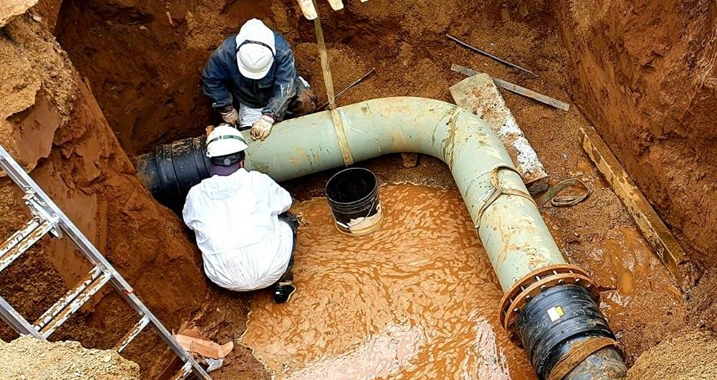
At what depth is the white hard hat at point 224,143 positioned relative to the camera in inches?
175

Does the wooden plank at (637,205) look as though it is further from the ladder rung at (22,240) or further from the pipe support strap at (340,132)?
the ladder rung at (22,240)

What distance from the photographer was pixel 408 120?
4.86 m

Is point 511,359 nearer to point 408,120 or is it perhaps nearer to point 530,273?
point 530,273

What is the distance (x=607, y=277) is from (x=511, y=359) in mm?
907

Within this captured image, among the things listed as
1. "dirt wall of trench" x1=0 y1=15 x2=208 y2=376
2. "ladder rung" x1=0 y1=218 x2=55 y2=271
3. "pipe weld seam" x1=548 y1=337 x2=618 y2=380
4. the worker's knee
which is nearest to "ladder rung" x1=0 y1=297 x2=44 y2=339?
"ladder rung" x1=0 y1=218 x2=55 y2=271

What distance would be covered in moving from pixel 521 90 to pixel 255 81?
91.8 inches

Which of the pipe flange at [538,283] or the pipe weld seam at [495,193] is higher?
the pipe weld seam at [495,193]

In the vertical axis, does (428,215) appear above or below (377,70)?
below

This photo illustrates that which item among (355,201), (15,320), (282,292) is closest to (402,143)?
(355,201)

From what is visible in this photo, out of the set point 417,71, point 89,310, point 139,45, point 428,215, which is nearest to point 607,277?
point 428,215

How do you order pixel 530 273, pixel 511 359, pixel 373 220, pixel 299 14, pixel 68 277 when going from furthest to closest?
pixel 299 14 < pixel 373 220 < pixel 511 359 < pixel 530 273 < pixel 68 277

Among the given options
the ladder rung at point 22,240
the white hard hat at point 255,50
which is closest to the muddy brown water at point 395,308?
the white hard hat at point 255,50

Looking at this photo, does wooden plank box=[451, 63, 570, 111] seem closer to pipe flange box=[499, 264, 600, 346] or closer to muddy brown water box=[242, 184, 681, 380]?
muddy brown water box=[242, 184, 681, 380]

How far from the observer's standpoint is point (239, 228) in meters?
4.21
